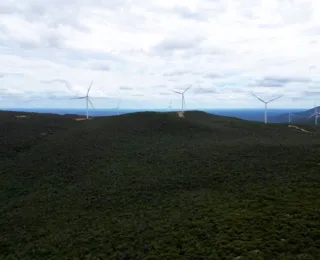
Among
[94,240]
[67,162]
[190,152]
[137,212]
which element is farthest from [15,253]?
[190,152]

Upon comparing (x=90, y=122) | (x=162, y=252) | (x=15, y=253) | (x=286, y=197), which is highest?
(x=90, y=122)

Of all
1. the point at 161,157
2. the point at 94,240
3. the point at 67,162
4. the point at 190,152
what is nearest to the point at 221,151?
the point at 190,152

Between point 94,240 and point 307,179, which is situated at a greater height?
point 307,179

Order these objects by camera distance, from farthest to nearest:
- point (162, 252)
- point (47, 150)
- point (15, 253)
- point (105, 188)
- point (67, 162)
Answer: point (47, 150), point (67, 162), point (105, 188), point (15, 253), point (162, 252)

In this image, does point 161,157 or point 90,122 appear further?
point 90,122

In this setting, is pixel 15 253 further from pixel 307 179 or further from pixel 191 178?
pixel 307 179

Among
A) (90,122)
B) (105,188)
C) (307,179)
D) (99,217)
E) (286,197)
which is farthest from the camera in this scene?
(90,122)

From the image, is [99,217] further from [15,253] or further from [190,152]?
[190,152]
